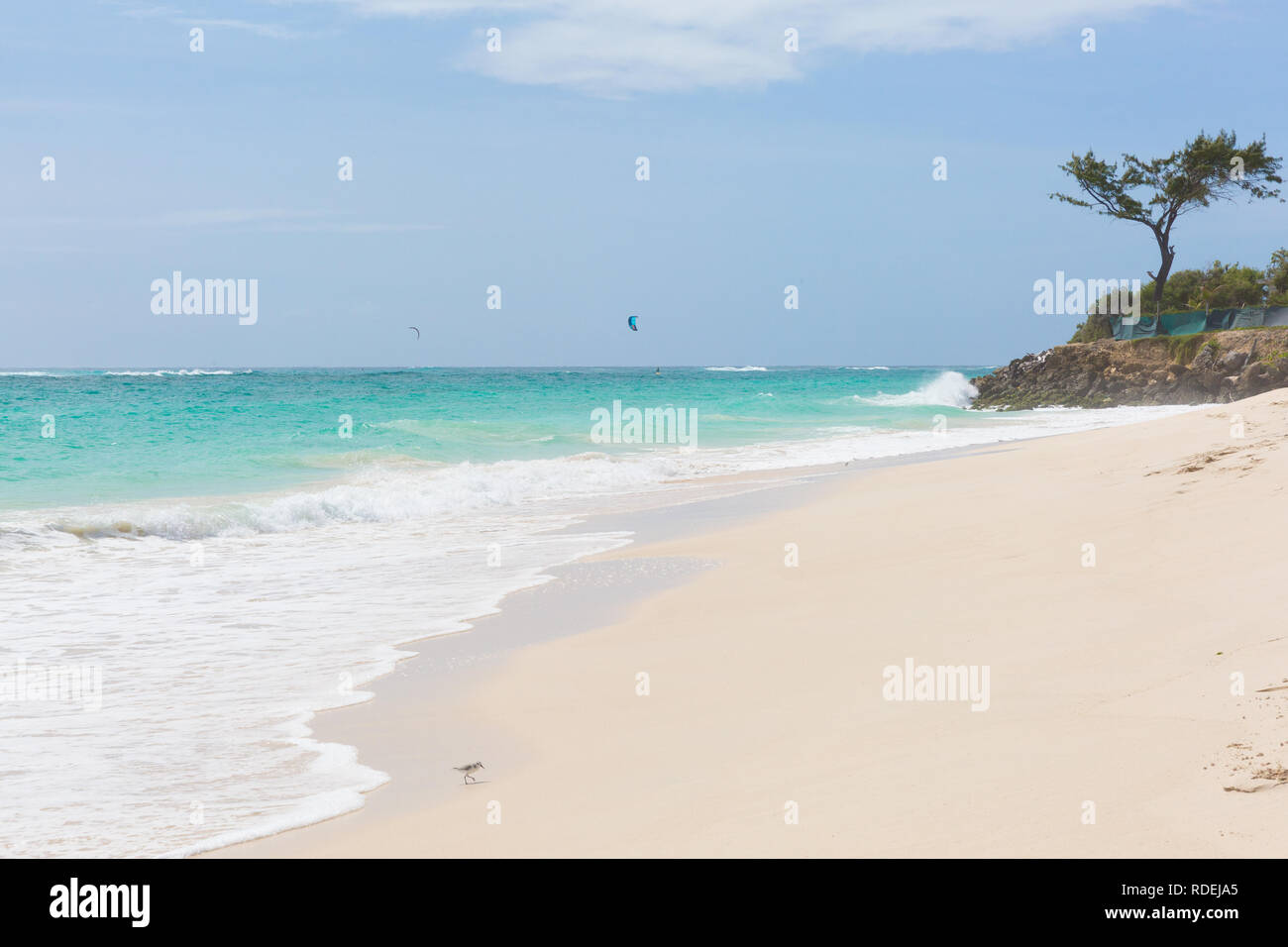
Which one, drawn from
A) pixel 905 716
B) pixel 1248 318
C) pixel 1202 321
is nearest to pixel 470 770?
pixel 905 716

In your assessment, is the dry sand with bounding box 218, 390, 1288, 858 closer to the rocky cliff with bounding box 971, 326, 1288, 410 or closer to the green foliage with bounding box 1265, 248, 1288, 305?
the rocky cliff with bounding box 971, 326, 1288, 410

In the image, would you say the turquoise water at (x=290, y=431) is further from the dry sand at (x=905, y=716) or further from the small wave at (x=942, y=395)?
the dry sand at (x=905, y=716)

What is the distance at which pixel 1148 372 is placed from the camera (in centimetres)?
4125

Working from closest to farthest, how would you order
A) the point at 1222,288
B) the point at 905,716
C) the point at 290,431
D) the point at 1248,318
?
the point at 905,716 < the point at 290,431 < the point at 1248,318 < the point at 1222,288

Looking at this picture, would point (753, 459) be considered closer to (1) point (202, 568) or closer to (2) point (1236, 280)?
(1) point (202, 568)

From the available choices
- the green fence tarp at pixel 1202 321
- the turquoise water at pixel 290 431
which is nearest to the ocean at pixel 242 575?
the turquoise water at pixel 290 431

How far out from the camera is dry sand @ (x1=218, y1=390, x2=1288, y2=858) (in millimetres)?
3363

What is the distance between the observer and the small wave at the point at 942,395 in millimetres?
55406

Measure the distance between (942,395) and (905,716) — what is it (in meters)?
55.2

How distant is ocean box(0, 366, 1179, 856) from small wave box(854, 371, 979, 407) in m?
23.6

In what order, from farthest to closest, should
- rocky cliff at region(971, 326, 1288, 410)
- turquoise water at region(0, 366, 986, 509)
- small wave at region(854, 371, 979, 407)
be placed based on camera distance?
small wave at region(854, 371, 979, 407) → rocky cliff at region(971, 326, 1288, 410) → turquoise water at region(0, 366, 986, 509)

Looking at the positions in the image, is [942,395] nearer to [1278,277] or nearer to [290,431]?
[1278,277]

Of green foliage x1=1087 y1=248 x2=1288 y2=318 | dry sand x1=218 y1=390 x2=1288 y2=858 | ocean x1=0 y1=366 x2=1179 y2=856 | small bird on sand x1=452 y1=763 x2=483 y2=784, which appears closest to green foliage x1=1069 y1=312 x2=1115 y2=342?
green foliage x1=1087 y1=248 x2=1288 y2=318

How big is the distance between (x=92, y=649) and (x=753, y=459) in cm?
1861
